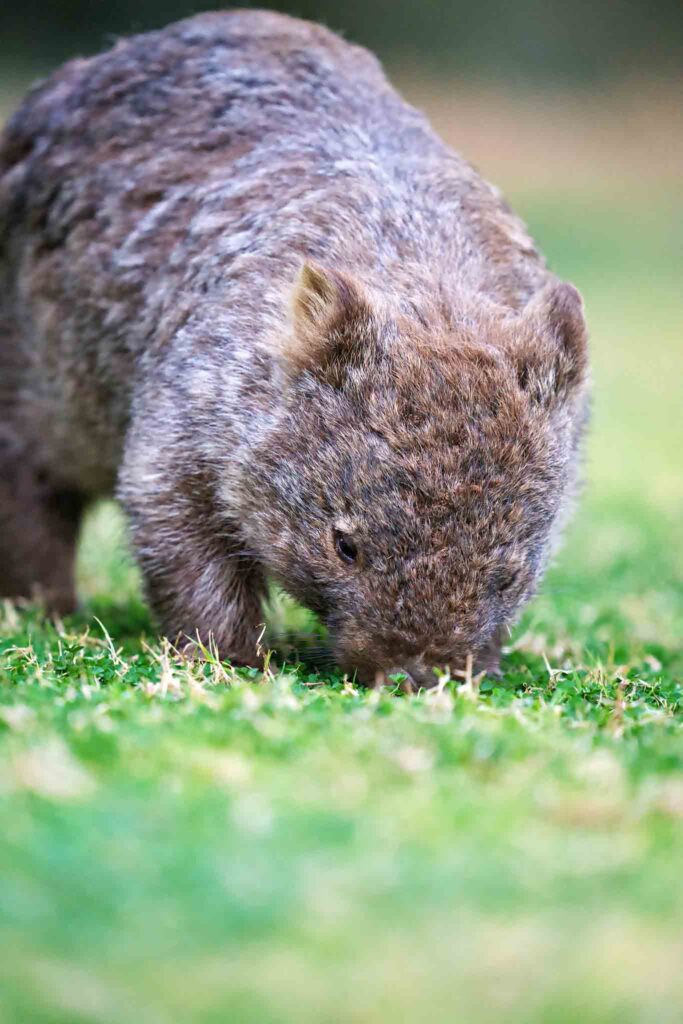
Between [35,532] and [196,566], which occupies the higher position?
[196,566]

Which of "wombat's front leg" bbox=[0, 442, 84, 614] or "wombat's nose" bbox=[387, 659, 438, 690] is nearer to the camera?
"wombat's nose" bbox=[387, 659, 438, 690]

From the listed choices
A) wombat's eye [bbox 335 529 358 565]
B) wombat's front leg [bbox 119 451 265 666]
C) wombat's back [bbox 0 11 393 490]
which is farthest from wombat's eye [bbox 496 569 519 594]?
wombat's back [bbox 0 11 393 490]

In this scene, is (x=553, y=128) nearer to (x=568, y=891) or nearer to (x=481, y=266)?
(x=481, y=266)

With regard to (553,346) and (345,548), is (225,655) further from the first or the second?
(553,346)

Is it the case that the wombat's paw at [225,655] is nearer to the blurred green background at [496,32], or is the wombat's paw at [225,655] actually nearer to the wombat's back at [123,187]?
the wombat's back at [123,187]

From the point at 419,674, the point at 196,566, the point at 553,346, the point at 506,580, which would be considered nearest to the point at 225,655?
the point at 196,566

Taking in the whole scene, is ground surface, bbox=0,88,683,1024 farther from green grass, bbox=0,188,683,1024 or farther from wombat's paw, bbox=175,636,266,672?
wombat's paw, bbox=175,636,266,672

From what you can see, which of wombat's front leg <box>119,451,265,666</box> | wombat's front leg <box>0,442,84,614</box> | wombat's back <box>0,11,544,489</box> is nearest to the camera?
wombat's front leg <box>119,451,265,666</box>

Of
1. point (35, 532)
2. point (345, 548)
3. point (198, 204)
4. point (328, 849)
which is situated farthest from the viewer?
point (35, 532)
